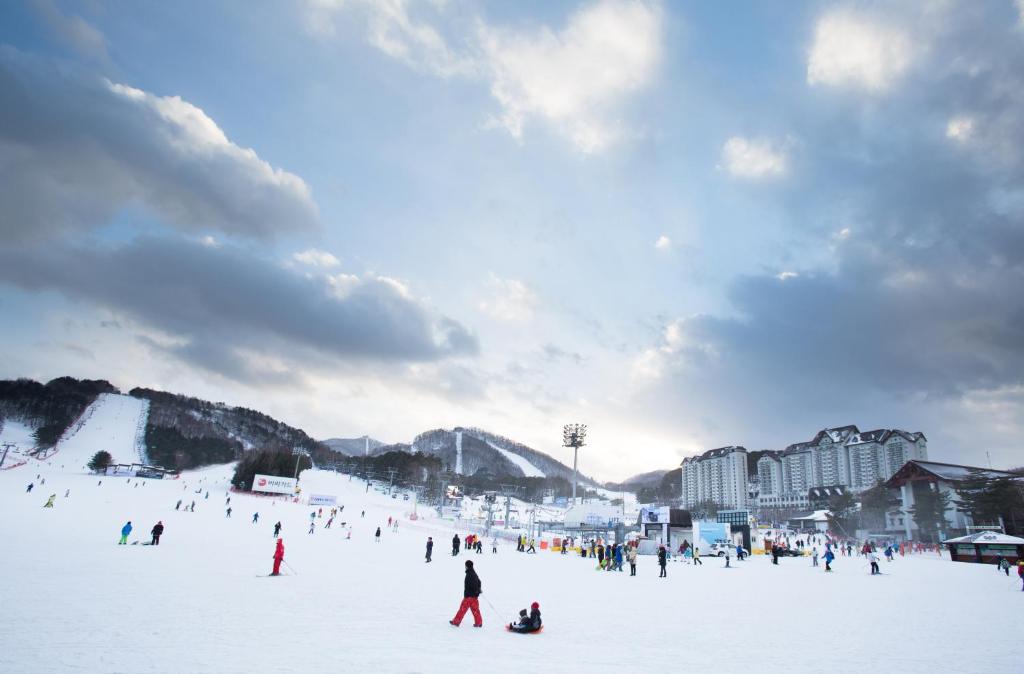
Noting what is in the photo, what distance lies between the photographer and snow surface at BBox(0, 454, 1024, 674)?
28.1ft

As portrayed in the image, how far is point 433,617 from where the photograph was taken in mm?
12758

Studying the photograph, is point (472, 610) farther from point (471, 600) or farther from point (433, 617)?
point (433, 617)

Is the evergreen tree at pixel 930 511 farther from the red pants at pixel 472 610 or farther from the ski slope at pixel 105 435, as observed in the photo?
the ski slope at pixel 105 435

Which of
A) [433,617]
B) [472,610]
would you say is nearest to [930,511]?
[433,617]

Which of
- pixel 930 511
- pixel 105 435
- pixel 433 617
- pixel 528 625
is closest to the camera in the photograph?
pixel 528 625

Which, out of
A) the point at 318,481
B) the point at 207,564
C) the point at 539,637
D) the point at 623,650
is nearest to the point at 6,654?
the point at 539,637

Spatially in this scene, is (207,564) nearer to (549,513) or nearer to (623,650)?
(623,650)

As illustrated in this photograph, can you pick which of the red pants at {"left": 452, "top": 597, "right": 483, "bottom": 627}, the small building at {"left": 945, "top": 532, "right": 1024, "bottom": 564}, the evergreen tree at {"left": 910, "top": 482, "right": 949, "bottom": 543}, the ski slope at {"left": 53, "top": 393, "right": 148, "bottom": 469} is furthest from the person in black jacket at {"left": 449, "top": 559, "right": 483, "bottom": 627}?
the ski slope at {"left": 53, "top": 393, "right": 148, "bottom": 469}

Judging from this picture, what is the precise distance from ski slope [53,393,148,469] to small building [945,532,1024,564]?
145 meters

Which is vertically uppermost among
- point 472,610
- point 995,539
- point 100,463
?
point 100,463

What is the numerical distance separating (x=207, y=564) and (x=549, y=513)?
12720 centimetres

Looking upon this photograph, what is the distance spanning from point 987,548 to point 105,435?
624 feet

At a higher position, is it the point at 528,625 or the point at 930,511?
the point at 930,511

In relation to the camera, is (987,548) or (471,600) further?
(987,548)
